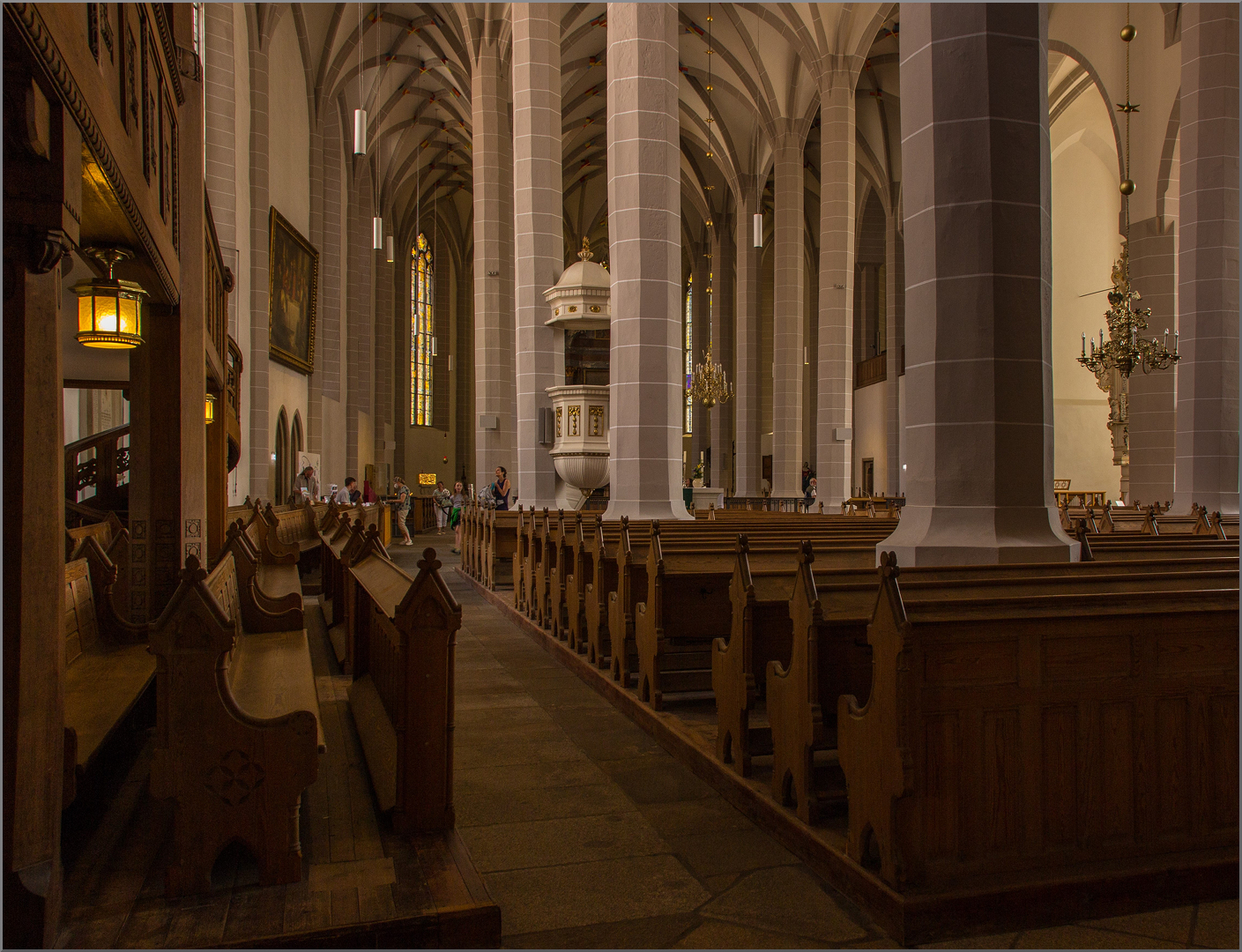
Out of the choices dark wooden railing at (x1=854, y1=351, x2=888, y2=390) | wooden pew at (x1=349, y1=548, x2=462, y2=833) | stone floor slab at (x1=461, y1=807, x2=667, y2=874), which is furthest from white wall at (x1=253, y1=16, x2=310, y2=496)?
dark wooden railing at (x1=854, y1=351, x2=888, y2=390)

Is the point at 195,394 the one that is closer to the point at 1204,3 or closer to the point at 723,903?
the point at 723,903

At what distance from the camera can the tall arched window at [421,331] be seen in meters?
31.3

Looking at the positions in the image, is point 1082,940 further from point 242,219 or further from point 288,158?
point 288,158

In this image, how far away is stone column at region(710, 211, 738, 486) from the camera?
91.2 feet

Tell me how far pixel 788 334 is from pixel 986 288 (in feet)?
52.2

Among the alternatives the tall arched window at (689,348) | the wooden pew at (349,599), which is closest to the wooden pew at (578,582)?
the wooden pew at (349,599)

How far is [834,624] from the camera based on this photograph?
2.88m

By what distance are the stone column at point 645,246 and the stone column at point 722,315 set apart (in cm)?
1814

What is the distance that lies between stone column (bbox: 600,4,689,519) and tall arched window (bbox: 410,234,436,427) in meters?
22.7

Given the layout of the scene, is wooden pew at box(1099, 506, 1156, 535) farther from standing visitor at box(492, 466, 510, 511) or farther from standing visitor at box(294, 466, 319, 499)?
standing visitor at box(294, 466, 319, 499)

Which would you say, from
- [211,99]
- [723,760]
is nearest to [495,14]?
[211,99]

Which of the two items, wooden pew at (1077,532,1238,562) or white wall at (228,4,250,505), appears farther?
white wall at (228,4,250,505)

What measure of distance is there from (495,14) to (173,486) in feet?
50.7

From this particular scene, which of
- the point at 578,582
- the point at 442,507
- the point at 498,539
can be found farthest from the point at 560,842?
the point at 442,507
